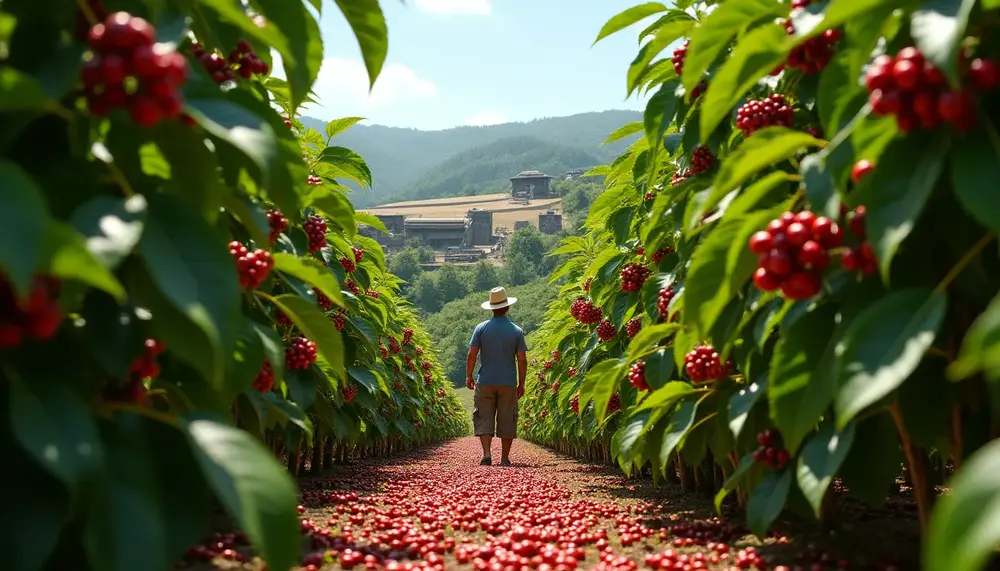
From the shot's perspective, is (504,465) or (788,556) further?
(504,465)

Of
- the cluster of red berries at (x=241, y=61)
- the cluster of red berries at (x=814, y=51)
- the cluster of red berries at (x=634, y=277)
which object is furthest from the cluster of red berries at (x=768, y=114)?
the cluster of red berries at (x=634, y=277)

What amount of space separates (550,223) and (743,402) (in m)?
147

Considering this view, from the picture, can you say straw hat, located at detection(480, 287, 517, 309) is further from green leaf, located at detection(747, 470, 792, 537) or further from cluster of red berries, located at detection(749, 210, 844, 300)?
cluster of red berries, located at detection(749, 210, 844, 300)

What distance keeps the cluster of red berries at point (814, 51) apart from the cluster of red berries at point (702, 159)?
1058 millimetres

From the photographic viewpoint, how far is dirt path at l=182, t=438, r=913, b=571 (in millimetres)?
3029

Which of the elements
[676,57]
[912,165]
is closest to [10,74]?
[912,165]

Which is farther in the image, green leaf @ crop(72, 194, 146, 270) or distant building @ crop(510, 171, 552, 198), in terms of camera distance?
distant building @ crop(510, 171, 552, 198)

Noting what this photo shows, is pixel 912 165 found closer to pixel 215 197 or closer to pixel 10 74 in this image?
pixel 215 197

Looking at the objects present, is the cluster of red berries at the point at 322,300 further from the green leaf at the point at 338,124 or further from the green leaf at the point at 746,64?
the green leaf at the point at 746,64

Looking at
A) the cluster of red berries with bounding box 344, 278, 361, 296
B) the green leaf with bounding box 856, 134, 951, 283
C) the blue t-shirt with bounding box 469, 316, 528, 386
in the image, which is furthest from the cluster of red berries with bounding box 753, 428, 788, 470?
the blue t-shirt with bounding box 469, 316, 528, 386

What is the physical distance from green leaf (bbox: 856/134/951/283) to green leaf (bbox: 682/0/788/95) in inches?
25.5

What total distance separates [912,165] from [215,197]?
57.5 inches

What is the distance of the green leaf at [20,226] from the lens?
98cm

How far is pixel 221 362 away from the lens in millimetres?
1251
